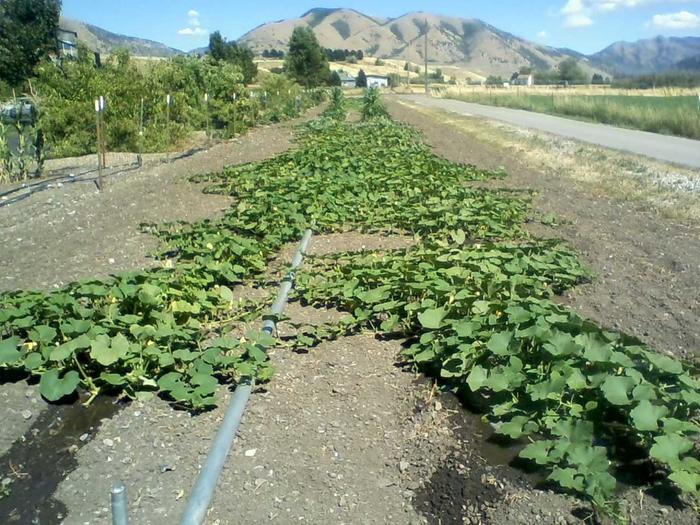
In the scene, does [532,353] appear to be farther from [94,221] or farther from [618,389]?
[94,221]

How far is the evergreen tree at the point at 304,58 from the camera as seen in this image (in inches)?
2442

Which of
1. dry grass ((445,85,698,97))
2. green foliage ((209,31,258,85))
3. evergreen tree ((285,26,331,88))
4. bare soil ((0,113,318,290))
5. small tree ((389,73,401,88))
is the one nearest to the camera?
bare soil ((0,113,318,290))

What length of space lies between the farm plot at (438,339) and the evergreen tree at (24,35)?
35772 mm

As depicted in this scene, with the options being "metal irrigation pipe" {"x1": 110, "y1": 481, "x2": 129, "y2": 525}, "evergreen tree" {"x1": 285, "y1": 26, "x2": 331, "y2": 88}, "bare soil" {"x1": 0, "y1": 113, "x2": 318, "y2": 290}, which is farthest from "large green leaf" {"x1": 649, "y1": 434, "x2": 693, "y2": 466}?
"evergreen tree" {"x1": 285, "y1": 26, "x2": 331, "y2": 88}

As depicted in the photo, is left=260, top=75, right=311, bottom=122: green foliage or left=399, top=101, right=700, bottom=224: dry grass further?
left=260, top=75, right=311, bottom=122: green foliage

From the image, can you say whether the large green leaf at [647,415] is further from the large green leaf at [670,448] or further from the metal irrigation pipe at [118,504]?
the metal irrigation pipe at [118,504]

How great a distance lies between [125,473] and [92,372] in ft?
3.58

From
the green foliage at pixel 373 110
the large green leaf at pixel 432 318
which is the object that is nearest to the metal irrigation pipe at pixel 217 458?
the large green leaf at pixel 432 318

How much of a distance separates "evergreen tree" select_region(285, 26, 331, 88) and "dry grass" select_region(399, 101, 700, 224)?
41732mm

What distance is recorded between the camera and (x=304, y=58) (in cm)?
6228

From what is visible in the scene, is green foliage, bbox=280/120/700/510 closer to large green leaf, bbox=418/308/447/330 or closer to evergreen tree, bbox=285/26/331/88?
large green leaf, bbox=418/308/447/330

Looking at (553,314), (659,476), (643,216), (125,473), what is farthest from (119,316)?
(643,216)

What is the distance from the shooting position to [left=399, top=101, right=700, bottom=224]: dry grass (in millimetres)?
10297

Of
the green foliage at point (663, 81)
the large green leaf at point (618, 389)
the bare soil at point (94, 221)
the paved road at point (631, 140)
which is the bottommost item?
the large green leaf at point (618, 389)
